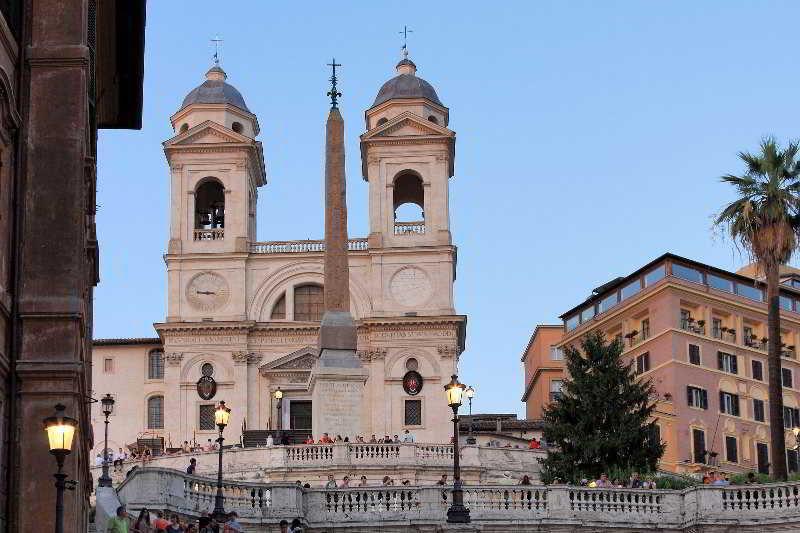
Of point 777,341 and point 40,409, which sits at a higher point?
point 777,341

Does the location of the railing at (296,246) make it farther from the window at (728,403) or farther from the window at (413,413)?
the window at (728,403)

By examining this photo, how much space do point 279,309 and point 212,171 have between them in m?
8.81

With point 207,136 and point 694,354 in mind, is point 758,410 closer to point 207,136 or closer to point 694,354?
point 694,354

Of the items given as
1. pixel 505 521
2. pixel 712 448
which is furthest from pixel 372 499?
pixel 712 448

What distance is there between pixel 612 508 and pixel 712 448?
4971 cm

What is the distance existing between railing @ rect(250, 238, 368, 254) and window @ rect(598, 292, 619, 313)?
13.8 meters

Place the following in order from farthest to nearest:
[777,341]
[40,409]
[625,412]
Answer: [625,412] < [777,341] < [40,409]

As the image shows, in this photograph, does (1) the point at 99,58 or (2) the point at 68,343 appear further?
(1) the point at 99,58

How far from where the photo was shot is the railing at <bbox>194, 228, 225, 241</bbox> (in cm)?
10238

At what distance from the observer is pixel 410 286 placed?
10062 cm

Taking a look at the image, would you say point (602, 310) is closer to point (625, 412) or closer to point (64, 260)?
point (625, 412)

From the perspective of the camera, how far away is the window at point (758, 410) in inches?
3787

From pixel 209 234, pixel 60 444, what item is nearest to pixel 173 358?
pixel 209 234

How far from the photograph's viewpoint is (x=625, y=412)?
203ft
